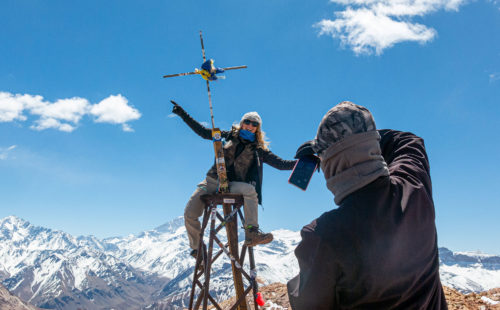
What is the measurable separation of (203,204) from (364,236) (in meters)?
6.88

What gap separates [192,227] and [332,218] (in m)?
7.12

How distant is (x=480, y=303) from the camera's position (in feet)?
27.0

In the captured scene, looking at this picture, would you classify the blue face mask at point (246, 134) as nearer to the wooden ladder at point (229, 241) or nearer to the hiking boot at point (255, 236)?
the wooden ladder at point (229, 241)

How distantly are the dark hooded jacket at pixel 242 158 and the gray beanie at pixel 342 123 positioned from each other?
20.6 ft

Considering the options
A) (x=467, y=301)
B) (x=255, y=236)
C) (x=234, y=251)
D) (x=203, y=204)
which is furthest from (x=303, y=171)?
(x=467, y=301)

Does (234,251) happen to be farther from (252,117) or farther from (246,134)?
(252,117)

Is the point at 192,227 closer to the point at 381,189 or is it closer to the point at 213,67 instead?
the point at 213,67

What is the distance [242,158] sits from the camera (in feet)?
27.9

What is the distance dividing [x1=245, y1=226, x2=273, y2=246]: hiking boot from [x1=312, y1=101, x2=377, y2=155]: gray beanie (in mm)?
6041

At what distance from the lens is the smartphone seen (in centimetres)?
243

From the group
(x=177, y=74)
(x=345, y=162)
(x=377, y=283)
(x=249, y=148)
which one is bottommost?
(x=377, y=283)

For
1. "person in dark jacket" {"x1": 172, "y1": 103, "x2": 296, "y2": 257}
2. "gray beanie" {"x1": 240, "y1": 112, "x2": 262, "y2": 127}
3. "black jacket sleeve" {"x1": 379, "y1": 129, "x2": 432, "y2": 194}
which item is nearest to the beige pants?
"person in dark jacket" {"x1": 172, "y1": 103, "x2": 296, "y2": 257}

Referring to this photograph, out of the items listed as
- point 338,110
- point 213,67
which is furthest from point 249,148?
point 338,110

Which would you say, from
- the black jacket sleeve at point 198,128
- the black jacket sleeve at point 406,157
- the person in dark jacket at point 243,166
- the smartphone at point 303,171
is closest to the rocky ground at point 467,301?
the person in dark jacket at point 243,166
